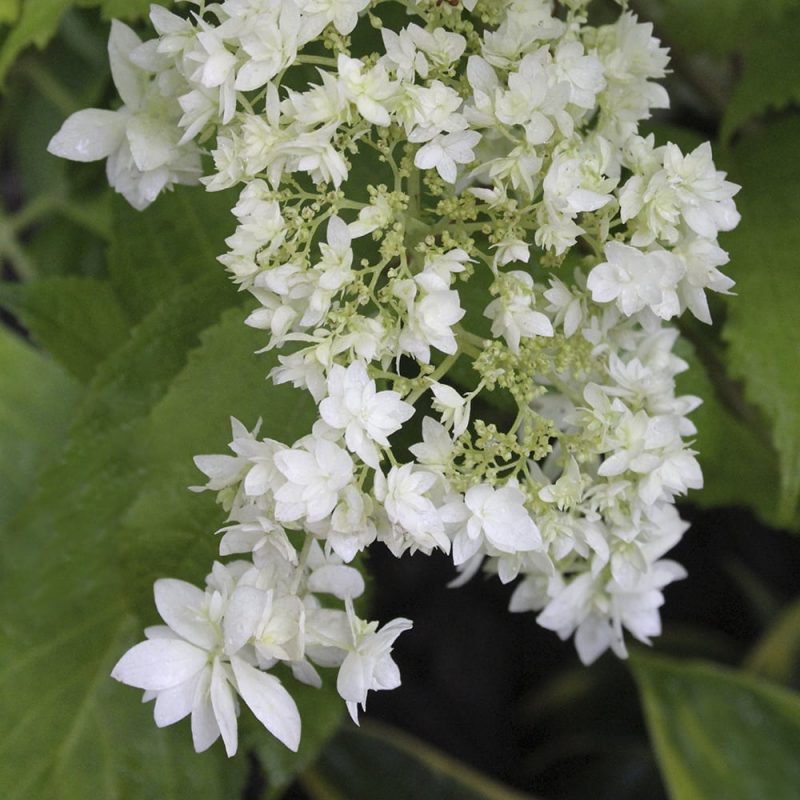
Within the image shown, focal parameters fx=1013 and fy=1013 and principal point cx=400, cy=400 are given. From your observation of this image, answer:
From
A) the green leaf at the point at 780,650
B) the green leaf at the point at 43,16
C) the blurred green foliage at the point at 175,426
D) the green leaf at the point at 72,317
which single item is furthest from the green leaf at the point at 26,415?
the green leaf at the point at 780,650

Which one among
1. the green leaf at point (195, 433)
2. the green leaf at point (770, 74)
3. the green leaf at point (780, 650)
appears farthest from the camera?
the green leaf at point (780, 650)

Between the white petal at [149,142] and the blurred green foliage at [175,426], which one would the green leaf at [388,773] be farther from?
the white petal at [149,142]

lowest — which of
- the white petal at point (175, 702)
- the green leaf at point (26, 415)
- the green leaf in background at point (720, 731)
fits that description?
the green leaf at point (26, 415)

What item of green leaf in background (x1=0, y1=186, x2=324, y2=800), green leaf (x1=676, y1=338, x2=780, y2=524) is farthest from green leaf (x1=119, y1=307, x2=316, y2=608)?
green leaf (x1=676, y1=338, x2=780, y2=524)

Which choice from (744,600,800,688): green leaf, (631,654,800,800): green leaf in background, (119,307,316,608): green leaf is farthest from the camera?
(744,600,800,688): green leaf

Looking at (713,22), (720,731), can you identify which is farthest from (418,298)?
(720,731)

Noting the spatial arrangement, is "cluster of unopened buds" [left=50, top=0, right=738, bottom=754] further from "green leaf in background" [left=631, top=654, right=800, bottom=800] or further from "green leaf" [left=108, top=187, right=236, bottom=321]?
"green leaf in background" [left=631, top=654, right=800, bottom=800]
